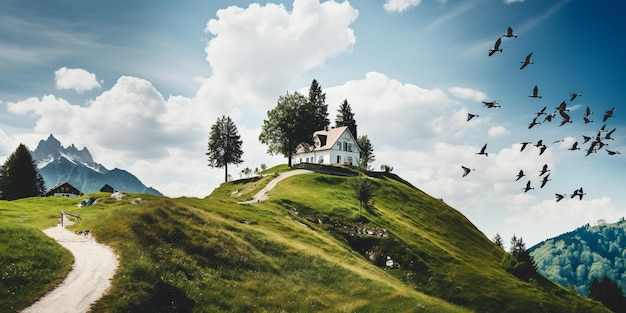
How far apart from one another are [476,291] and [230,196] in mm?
60592

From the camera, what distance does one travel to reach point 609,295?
107 metres

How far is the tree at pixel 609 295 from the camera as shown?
106 metres

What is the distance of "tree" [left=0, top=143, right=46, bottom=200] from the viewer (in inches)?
4203

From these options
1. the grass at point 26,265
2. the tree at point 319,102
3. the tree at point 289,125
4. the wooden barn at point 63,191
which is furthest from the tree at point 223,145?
the grass at point 26,265

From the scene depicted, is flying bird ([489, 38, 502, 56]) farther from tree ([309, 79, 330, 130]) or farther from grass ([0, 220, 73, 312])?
Result: tree ([309, 79, 330, 130])

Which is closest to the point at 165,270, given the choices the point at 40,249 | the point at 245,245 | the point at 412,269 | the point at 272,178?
the point at 40,249

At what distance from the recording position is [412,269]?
59.2m

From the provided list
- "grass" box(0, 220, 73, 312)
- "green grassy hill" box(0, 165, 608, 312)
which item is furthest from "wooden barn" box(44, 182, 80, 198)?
"grass" box(0, 220, 73, 312)

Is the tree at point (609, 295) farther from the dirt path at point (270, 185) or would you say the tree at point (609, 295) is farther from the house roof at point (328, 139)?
the dirt path at point (270, 185)

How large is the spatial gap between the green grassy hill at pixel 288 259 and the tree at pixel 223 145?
116 feet

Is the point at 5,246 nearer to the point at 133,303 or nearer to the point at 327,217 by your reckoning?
the point at 133,303

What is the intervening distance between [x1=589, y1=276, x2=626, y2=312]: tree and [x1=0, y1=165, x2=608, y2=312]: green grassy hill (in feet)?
131

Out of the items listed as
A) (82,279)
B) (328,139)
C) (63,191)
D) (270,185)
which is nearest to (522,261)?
(270,185)

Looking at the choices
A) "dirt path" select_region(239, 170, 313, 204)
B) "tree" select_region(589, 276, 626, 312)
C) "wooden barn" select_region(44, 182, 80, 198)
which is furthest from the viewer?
"wooden barn" select_region(44, 182, 80, 198)
